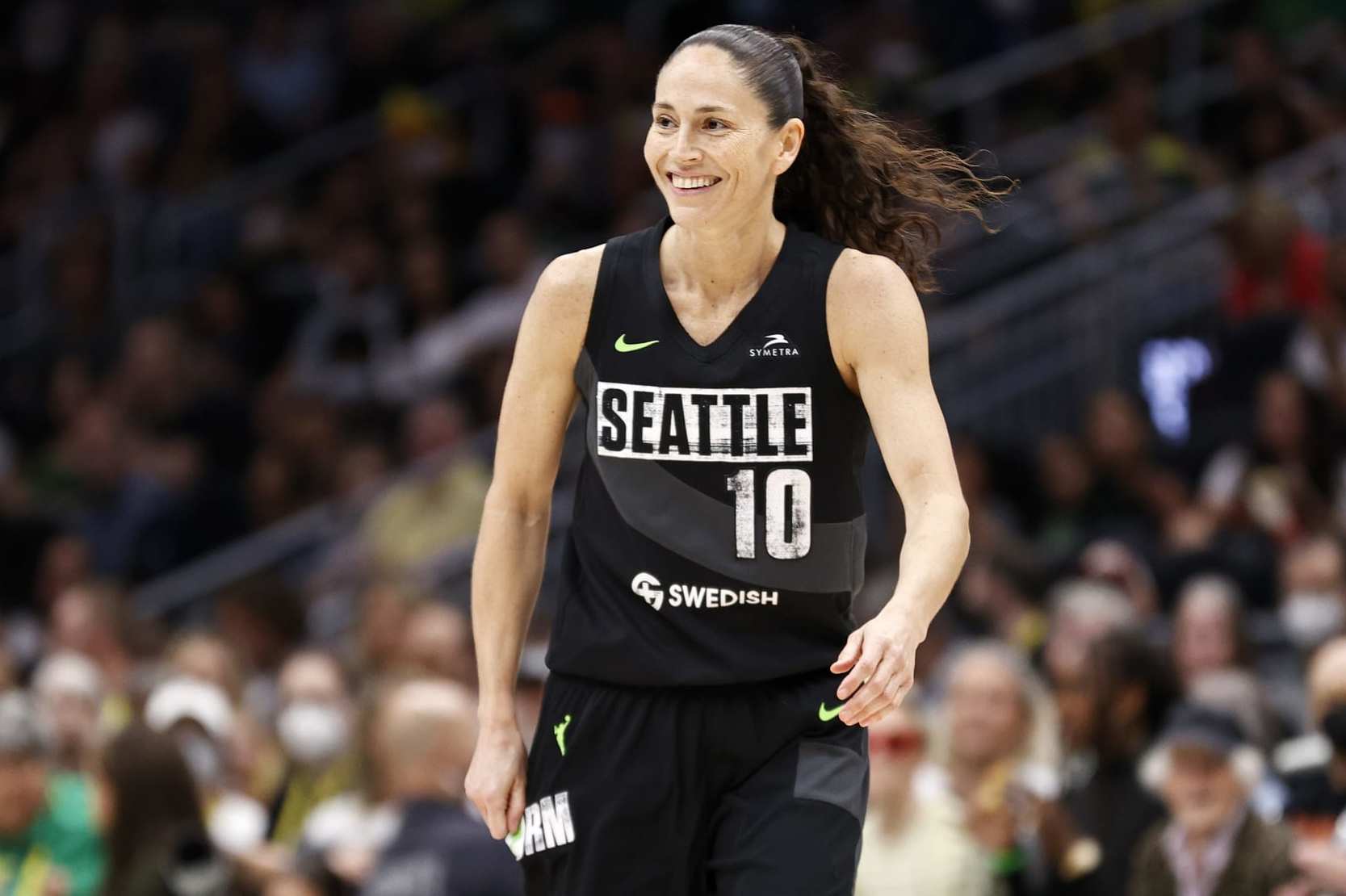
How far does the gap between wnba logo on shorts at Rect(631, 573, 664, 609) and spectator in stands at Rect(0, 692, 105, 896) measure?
3647mm

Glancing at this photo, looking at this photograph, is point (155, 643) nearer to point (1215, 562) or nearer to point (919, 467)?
point (1215, 562)

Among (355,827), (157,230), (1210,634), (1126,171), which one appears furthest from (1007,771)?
(157,230)

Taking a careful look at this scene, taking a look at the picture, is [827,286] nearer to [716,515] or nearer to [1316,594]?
[716,515]

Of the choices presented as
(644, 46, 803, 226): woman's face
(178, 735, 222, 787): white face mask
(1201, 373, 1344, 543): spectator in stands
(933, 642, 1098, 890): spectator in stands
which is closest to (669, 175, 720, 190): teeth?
(644, 46, 803, 226): woman's face

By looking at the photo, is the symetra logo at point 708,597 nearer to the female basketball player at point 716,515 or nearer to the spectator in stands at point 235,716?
the female basketball player at point 716,515

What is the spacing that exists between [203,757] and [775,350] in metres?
4.24

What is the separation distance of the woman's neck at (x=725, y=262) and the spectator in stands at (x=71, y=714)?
485 cm

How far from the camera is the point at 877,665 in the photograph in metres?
3.56

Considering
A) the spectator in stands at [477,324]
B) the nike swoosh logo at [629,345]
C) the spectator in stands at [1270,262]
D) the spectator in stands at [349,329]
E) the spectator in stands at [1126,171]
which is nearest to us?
the nike swoosh logo at [629,345]

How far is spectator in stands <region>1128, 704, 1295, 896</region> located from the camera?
6.03 m

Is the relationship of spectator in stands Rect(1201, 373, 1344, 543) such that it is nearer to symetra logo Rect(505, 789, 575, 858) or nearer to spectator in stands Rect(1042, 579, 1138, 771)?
spectator in stands Rect(1042, 579, 1138, 771)

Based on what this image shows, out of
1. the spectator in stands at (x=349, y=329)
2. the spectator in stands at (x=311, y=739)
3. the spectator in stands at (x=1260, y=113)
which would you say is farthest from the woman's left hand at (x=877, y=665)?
the spectator in stands at (x=1260, y=113)

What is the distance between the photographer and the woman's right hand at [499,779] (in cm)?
414

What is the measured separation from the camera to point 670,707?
13.1 ft
